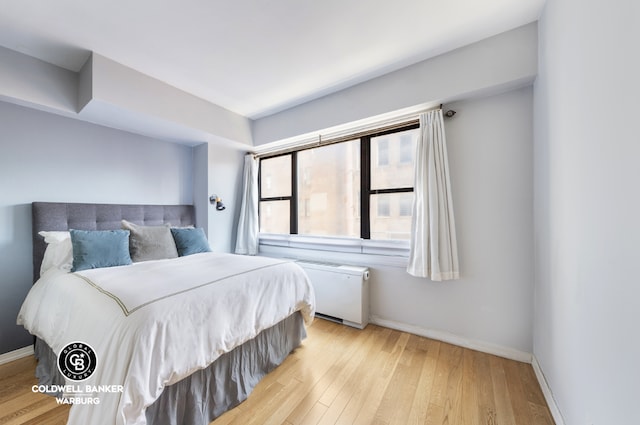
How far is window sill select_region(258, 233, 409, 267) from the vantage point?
101 inches

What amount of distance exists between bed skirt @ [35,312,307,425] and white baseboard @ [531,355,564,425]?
71.2 inches

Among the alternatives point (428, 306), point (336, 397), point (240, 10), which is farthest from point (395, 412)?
point (240, 10)

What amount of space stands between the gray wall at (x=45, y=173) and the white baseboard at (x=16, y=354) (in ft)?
0.11

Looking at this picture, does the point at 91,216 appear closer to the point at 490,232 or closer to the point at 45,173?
the point at 45,173

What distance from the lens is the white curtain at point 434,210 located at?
214 centimetres

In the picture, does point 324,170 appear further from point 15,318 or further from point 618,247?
point 15,318

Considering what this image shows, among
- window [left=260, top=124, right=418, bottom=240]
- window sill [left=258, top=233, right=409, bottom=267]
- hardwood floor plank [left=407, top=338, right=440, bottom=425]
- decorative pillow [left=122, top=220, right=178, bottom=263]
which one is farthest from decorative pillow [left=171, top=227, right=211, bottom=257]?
hardwood floor plank [left=407, top=338, right=440, bottom=425]

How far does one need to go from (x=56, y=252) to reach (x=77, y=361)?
1364 millimetres

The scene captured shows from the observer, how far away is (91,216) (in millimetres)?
2492

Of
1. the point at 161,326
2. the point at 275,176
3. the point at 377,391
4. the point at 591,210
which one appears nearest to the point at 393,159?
the point at 591,210

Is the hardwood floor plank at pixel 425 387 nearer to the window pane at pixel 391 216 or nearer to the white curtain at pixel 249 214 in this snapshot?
the window pane at pixel 391 216

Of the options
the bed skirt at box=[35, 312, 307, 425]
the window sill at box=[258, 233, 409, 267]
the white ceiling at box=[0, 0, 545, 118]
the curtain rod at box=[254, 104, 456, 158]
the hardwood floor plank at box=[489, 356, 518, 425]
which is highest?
the white ceiling at box=[0, 0, 545, 118]

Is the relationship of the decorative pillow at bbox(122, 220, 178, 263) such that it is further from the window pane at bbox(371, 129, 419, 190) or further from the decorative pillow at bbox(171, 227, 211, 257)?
the window pane at bbox(371, 129, 419, 190)

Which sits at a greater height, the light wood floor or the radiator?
the radiator
